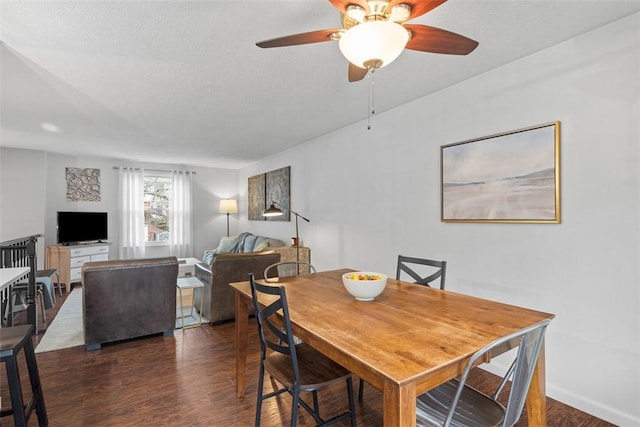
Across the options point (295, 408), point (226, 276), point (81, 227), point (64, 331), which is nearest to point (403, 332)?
point (295, 408)

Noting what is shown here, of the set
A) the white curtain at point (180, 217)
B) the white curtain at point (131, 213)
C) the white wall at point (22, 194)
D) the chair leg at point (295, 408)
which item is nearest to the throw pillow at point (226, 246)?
the white curtain at point (180, 217)

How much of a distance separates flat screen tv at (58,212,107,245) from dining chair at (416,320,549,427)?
21.3 feet

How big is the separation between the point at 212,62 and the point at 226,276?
2144mm

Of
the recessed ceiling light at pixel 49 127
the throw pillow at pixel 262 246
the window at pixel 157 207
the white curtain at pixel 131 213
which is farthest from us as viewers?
the window at pixel 157 207

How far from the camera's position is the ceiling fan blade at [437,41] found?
1.44 metres

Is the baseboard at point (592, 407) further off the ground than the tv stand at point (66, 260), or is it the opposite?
the tv stand at point (66, 260)

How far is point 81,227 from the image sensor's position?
228 inches

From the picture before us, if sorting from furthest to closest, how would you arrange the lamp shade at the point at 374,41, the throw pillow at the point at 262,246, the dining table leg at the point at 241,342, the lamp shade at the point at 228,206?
the lamp shade at the point at 228,206, the throw pillow at the point at 262,246, the dining table leg at the point at 241,342, the lamp shade at the point at 374,41

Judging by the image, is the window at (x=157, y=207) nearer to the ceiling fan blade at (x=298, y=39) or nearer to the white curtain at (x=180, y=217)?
the white curtain at (x=180, y=217)

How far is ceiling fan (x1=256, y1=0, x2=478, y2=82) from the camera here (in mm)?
1277

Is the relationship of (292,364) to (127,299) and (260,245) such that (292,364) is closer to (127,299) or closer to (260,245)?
(127,299)

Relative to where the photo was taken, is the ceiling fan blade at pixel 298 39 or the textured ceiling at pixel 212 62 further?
the textured ceiling at pixel 212 62

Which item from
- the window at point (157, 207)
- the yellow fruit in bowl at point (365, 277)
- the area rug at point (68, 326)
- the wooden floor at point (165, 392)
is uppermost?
the window at point (157, 207)

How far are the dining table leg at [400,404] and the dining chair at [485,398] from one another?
18cm
